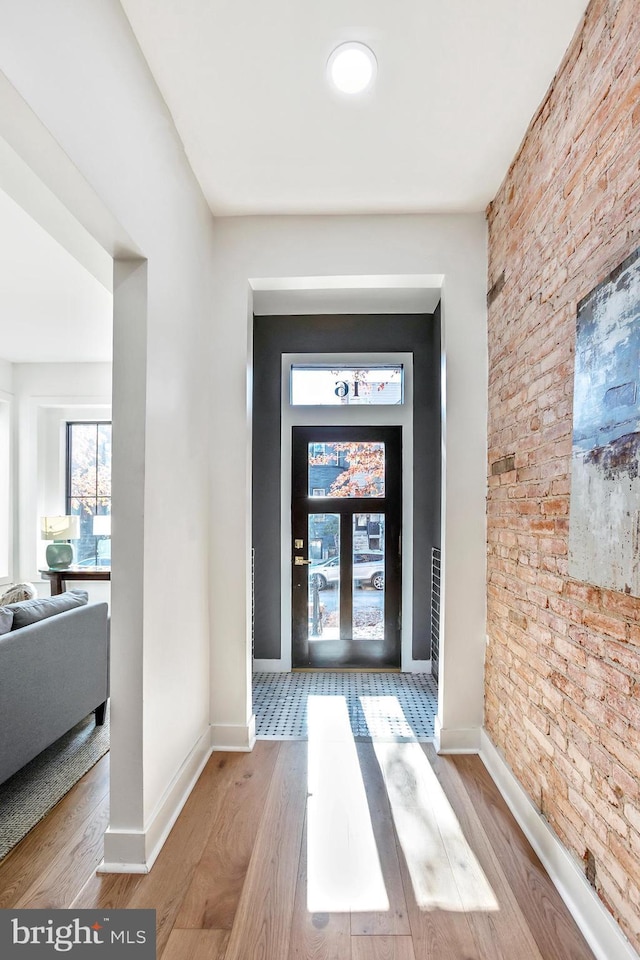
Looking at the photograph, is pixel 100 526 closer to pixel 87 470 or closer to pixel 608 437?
pixel 87 470

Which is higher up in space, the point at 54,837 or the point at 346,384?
the point at 346,384

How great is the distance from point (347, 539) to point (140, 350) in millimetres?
2621

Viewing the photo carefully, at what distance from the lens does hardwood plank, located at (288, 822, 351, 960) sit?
157 centimetres

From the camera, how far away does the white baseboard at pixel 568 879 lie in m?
1.50

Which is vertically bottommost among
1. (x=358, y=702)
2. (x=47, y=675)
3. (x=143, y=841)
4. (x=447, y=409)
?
(x=358, y=702)

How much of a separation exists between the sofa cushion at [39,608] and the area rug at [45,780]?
68 centimetres

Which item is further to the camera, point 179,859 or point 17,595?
point 17,595

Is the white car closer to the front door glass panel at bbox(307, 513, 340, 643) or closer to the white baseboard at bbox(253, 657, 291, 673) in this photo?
the front door glass panel at bbox(307, 513, 340, 643)

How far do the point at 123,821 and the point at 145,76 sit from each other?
257 centimetres

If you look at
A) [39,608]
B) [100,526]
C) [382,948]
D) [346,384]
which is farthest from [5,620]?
[100,526]

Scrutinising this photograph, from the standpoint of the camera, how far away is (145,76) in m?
1.93

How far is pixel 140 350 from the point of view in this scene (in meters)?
1.97

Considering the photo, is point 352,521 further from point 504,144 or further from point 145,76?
point 145,76

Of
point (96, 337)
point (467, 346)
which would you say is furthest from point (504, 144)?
point (96, 337)
